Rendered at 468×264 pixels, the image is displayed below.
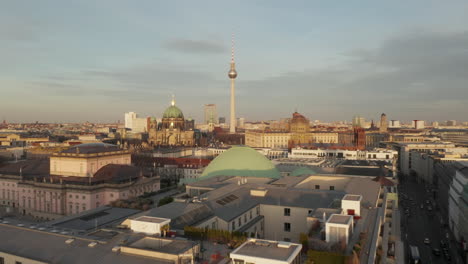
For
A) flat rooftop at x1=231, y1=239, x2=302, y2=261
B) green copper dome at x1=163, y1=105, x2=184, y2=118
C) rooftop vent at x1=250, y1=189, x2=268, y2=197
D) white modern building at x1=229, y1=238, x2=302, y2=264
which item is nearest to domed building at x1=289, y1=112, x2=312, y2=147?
green copper dome at x1=163, y1=105, x2=184, y2=118

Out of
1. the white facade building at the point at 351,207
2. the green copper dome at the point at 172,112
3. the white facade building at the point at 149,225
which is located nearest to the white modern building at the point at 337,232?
the white facade building at the point at 351,207

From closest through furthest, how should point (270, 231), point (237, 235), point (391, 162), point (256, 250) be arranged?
1. point (256, 250)
2. point (237, 235)
3. point (270, 231)
4. point (391, 162)

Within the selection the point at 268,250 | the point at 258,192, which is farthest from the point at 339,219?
the point at 258,192

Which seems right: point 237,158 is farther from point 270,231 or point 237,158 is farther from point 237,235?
point 237,235

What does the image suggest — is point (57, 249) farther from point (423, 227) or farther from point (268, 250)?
point (423, 227)

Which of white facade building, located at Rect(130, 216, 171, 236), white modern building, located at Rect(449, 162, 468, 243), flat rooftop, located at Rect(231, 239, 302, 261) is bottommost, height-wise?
white modern building, located at Rect(449, 162, 468, 243)

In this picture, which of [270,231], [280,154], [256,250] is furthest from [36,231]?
[280,154]

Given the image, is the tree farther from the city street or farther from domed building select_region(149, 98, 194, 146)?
domed building select_region(149, 98, 194, 146)

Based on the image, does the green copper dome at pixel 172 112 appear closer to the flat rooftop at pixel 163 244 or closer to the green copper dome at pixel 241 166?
the green copper dome at pixel 241 166
